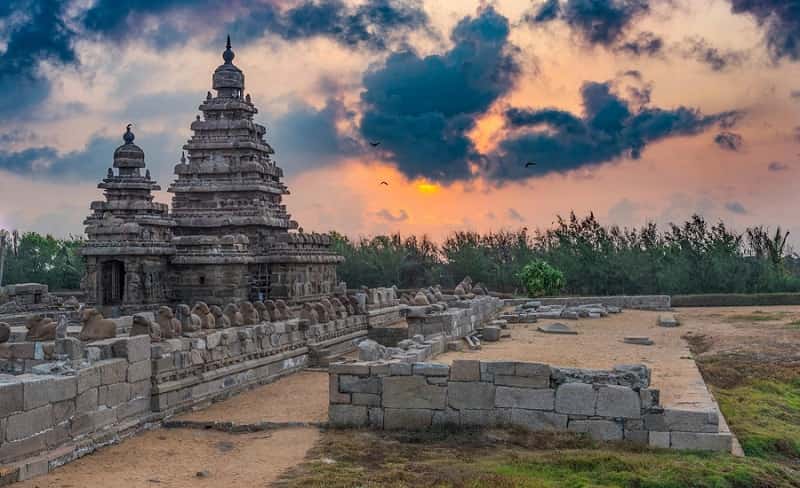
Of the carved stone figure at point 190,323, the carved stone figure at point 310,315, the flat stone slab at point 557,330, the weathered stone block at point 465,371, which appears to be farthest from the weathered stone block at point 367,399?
the flat stone slab at point 557,330

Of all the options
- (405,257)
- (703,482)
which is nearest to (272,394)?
(703,482)

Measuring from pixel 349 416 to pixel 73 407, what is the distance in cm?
372

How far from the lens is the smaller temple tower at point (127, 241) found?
974 inches

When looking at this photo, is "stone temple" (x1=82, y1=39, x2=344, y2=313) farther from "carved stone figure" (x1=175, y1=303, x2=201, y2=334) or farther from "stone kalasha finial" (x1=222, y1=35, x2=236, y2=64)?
"carved stone figure" (x1=175, y1=303, x2=201, y2=334)

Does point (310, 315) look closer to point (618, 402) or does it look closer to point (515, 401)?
point (515, 401)

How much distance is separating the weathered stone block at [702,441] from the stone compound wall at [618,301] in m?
21.1

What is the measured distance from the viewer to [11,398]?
9.41 metres

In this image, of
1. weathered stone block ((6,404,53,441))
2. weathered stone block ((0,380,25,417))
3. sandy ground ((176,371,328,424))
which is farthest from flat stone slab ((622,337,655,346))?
weathered stone block ((0,380,25,417))

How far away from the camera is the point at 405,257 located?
45.4m

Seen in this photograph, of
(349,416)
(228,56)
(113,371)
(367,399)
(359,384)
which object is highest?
(228,56)

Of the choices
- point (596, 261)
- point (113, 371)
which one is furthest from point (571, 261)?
point (113, 371)

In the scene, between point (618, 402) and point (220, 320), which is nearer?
point (618, 402)

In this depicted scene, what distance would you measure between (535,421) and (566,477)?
1.75 m

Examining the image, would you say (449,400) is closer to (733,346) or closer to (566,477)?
(566,477)
